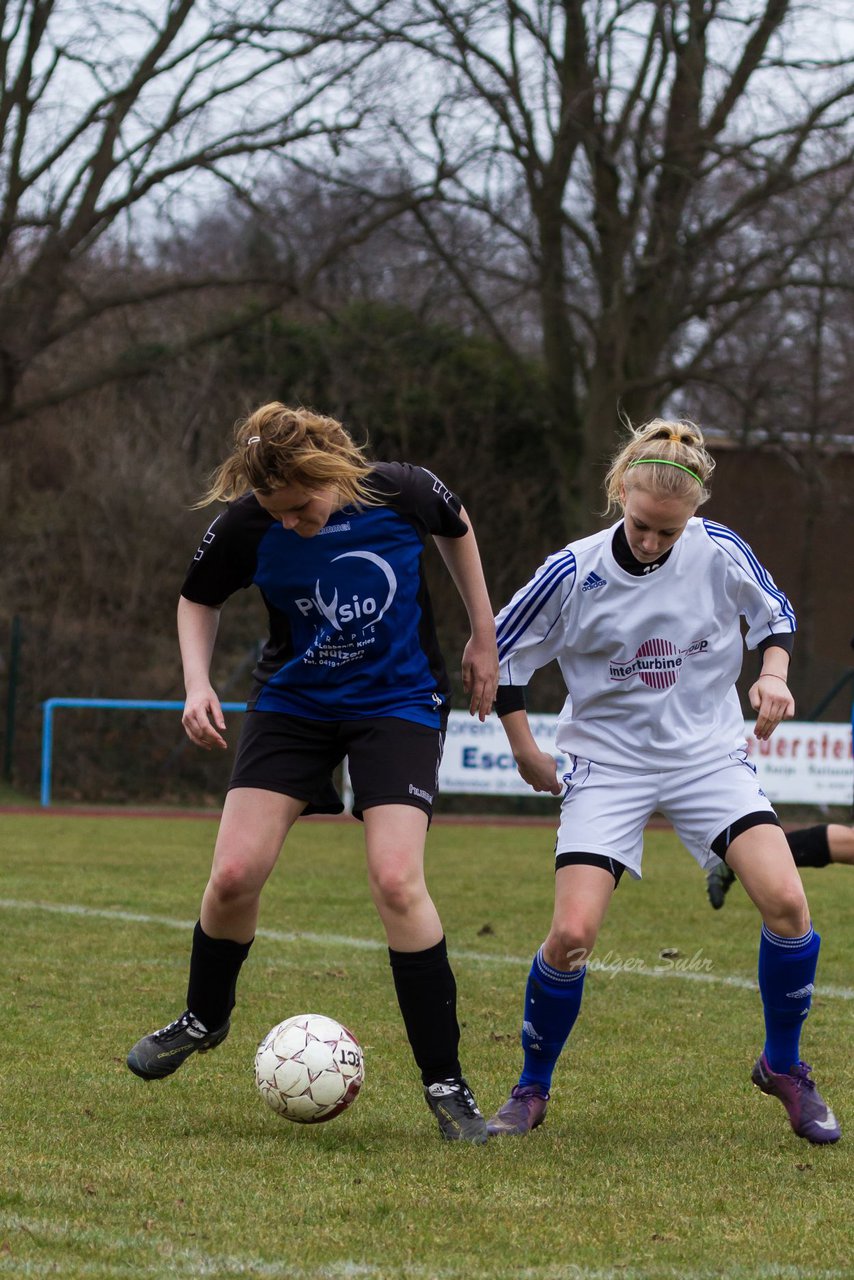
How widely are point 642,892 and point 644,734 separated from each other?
18.4ft

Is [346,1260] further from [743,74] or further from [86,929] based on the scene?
[743,74]

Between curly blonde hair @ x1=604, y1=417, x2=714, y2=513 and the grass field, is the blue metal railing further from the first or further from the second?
curly blonde hair @ x1=604, y1=417, x2=714, y2=513

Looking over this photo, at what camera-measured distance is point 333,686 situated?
4.04m

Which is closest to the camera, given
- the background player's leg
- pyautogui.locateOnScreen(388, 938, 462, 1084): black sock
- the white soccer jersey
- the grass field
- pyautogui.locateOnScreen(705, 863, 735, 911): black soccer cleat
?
the grass field

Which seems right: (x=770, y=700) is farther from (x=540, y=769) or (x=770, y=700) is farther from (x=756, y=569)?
(x=540, y=769)

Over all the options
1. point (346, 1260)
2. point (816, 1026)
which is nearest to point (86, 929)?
point (816, 1026)

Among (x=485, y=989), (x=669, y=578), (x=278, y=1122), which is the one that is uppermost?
(x=669, y=578)

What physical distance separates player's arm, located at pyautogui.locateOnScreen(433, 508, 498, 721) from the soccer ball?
936mm

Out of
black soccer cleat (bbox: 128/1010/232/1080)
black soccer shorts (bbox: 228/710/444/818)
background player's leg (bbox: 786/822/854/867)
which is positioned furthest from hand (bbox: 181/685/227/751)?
background player's leg (bbox: 786/822/854/867)

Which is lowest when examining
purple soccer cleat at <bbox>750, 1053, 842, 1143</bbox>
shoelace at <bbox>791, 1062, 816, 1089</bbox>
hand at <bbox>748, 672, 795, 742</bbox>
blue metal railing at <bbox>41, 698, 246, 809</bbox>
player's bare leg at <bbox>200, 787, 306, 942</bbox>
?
blue metal railing at <bbox>41, 698, 246, 809</bbox>

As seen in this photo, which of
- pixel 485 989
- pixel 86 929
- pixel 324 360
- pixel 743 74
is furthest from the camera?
pixel 324 360

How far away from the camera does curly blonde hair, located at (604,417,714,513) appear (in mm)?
3891

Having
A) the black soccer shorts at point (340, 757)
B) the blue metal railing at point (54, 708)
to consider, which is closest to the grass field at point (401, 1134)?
the black soccer shorts at point (340, 757)

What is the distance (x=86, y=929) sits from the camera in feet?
24.2
